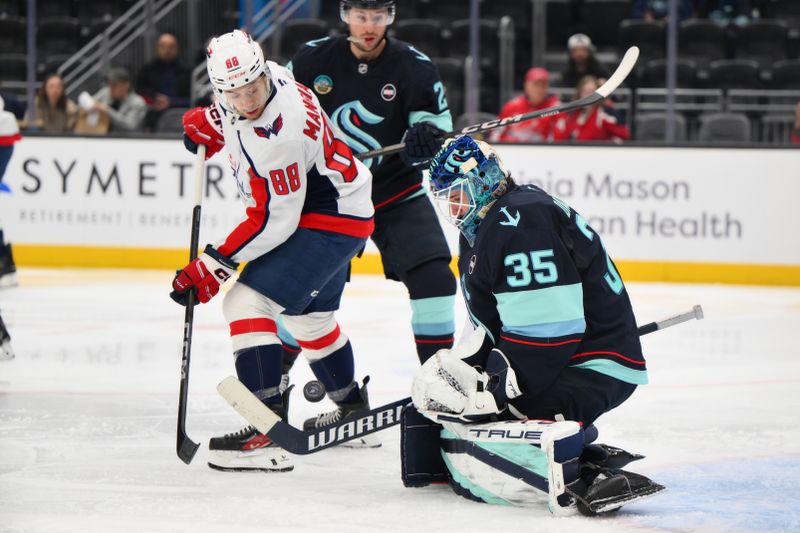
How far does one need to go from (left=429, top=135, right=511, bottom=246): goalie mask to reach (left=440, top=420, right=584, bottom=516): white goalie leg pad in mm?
458

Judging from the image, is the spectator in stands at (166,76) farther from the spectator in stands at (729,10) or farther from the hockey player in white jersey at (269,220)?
the hockey player in white jersey at (269,220)

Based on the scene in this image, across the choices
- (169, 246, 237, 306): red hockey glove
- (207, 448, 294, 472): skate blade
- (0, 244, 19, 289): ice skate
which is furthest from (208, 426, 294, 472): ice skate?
(0, 244, 19, 289): ice skate

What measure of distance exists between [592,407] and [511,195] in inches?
20.0

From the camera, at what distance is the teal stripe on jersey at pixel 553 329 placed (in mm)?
2654

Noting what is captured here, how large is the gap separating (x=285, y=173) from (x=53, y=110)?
19.0 ft

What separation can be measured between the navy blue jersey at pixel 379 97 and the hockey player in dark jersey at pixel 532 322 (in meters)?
1.07

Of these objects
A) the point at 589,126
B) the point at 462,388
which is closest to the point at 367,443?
the point at 462,388

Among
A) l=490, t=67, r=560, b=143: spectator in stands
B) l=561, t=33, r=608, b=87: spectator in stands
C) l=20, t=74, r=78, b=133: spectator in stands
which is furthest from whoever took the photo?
l=20, t=74, r=78, b=133: spectator in stands

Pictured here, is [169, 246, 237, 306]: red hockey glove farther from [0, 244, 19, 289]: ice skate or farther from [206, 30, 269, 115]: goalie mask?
[0, 244, 19, 289]: ice skate

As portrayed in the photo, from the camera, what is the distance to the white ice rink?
275 centimetres

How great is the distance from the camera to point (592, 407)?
2.84 meters

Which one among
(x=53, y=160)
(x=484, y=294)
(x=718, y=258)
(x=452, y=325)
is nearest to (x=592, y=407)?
(x=484, y=294)

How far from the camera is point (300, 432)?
3086 mm

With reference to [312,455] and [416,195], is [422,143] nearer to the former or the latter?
[416,195]
